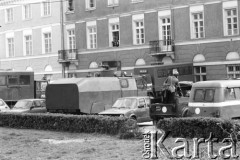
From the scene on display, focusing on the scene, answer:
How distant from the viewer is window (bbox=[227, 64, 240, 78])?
3634 centimetres

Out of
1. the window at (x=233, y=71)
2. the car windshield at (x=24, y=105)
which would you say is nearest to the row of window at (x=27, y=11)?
the window at (x=233, y=71)

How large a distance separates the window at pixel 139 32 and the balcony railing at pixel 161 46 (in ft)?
6.36

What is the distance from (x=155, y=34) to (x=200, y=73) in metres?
5.54

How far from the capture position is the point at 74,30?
159ft

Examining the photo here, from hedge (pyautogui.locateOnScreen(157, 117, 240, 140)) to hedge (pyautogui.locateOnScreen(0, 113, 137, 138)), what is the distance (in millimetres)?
1537

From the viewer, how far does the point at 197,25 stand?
39.1m

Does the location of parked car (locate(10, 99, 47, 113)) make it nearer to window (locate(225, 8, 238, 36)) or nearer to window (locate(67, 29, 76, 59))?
window (locate(225, 8, 238, 36))

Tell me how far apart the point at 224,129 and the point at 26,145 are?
21.9 feet

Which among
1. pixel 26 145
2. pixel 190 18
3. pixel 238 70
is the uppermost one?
pixel 190 18

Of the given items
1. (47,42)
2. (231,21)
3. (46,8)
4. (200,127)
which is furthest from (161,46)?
(200,127)

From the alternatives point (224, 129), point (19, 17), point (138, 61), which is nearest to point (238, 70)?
point (138, 61)

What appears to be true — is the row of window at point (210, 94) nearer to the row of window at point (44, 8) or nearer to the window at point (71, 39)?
the row of window at point (44, 8)

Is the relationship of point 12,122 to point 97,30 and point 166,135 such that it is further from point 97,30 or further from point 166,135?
point 97,30

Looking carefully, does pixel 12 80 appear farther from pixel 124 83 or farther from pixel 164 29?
pixel 124 83
